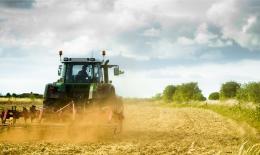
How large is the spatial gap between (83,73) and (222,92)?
79.8 metres

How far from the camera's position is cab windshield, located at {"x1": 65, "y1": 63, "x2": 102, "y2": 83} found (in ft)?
49.4

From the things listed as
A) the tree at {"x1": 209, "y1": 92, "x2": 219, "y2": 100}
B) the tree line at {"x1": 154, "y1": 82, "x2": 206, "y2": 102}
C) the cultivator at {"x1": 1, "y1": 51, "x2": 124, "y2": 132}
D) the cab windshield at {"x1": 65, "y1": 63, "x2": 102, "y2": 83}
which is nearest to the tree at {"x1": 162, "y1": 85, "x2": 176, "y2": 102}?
the tree at {"x1": 209, "y1": 92, "x2": 219, "y2": 100}

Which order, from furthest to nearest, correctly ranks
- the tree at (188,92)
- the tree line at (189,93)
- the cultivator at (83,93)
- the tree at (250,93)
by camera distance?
the tree at (188,92)
the tree line at (189,93)
the tree at (250,93)
the cultivator at (83,93)

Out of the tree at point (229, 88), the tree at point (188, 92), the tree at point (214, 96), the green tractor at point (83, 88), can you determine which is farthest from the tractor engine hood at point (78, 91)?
the tree at point (214, 96)

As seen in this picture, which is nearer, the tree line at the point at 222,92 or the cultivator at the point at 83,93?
the cultivator at the point at 83,93

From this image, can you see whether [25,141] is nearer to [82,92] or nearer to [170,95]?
[82,92]

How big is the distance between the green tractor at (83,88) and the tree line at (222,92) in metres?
24.3

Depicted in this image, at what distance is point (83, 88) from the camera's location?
15.0 metres

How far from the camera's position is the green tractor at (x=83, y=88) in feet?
47.5

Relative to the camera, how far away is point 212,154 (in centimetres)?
1059

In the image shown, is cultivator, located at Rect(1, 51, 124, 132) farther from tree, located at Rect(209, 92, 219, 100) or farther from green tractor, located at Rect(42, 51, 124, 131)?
tree, located at Rect(209, 92, 219, 100)

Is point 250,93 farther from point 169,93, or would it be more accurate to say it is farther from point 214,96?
point 214,96

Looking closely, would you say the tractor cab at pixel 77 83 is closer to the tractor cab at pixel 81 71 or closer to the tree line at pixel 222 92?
the tractor cab at pixel 81 71

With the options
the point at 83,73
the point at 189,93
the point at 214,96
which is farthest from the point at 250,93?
the point at 214,96
